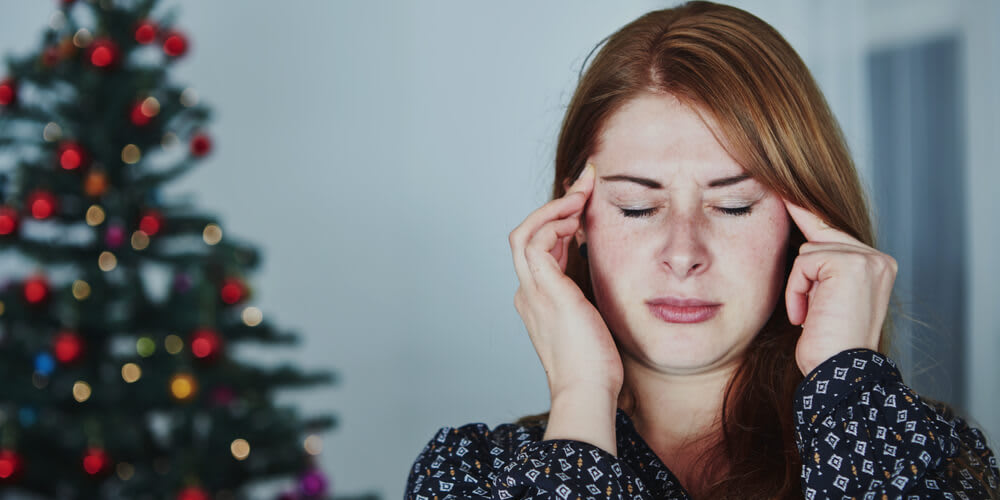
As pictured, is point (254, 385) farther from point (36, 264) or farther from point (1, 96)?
point (1, 96)

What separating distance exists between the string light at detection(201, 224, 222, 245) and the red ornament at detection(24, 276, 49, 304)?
35 centimetres

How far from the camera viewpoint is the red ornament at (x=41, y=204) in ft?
5.79

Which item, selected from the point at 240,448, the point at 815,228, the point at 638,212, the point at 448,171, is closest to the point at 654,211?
the point at 638,212

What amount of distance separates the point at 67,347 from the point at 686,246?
4.37 ft

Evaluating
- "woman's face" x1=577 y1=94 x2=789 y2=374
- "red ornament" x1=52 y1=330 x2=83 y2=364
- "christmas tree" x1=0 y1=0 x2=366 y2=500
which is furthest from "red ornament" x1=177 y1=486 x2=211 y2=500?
"woman's face" x1=577 y1=94 x2=789 y2=374

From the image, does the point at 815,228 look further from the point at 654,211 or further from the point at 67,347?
the point at 67,347

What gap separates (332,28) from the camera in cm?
337

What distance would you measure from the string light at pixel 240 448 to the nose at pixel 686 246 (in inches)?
45.5

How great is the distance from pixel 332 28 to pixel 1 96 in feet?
5.68

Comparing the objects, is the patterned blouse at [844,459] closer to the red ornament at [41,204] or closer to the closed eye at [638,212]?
the closed eye at [638,212]

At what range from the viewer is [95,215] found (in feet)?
5.99

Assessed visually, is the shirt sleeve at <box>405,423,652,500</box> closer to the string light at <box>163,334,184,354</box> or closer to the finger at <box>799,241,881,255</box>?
the finger at <box>799,241,881,255</box>

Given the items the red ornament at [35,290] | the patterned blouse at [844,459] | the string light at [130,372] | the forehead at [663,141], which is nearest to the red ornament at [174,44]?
the red ornament at [35,290]

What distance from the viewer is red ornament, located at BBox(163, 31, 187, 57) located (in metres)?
1.95
